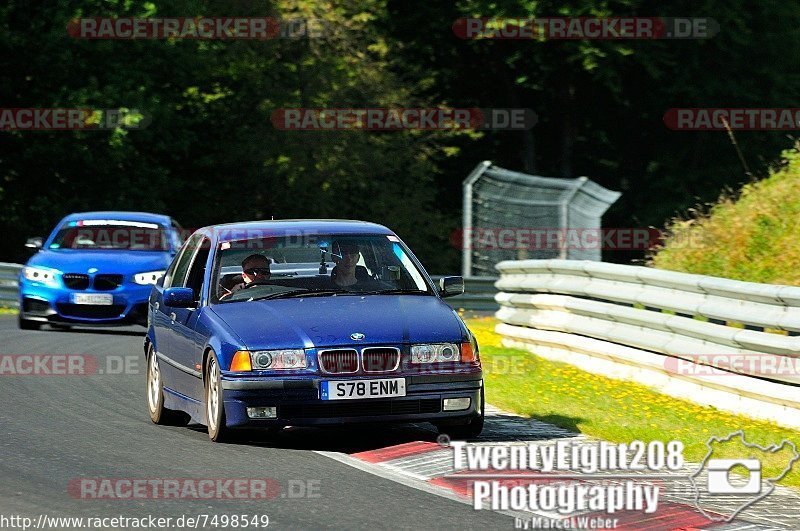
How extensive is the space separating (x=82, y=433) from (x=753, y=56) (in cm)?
3696

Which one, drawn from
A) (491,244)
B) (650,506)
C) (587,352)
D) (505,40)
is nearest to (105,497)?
(650,506)

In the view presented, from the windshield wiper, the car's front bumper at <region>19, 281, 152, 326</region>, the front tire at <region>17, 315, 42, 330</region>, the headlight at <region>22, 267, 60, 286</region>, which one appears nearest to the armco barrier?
the windshield wiper

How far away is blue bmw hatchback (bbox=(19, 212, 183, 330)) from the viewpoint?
21.4 metres

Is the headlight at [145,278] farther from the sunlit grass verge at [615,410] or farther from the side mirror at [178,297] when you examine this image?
the side mirror at [178,297]

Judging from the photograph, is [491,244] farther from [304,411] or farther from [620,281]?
[304,411]

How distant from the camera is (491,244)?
26500 mm

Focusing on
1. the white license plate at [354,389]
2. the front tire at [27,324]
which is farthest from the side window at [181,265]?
the front tire at [27,324]

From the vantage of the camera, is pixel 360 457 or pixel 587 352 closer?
pixel 360 457

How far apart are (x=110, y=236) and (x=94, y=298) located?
142 cm

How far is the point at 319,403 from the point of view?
10.6 meters

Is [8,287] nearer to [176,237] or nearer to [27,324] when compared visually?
[27,324]

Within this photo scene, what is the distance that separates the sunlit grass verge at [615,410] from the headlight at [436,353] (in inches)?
48.6

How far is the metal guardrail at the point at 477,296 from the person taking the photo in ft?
92.7

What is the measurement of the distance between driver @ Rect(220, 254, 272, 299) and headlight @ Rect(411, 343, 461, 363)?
61.9 inches
